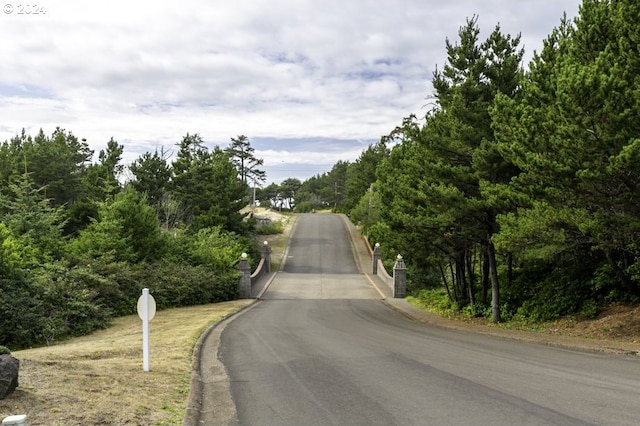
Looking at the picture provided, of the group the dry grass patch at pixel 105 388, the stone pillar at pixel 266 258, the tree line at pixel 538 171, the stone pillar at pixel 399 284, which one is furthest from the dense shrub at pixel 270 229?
the dry grass patch at pixel 105 388

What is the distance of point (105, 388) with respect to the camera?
6867mm

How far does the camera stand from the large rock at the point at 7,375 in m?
5.68

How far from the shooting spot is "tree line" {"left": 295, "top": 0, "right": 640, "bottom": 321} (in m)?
11.0

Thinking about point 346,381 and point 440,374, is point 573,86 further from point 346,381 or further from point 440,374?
point 346,381

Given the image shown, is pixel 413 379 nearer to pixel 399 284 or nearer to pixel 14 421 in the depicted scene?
pixel 14 421

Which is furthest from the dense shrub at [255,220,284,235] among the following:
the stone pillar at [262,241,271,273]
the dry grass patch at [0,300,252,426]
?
the dry grass patch at [0,300,252,426]

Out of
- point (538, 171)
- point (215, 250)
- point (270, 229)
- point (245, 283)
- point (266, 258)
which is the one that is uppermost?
point (270, 229)

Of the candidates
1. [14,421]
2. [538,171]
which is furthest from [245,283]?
[14,421]

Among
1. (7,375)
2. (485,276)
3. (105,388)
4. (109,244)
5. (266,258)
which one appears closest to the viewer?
(7,375)

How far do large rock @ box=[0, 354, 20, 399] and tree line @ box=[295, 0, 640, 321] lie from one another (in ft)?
35.7

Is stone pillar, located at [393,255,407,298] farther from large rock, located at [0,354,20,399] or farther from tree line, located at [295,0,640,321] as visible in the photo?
large rock, located at [0,354,20,399]

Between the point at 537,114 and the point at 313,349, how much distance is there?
805cm

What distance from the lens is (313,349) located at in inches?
468

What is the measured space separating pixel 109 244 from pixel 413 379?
2012 cm
